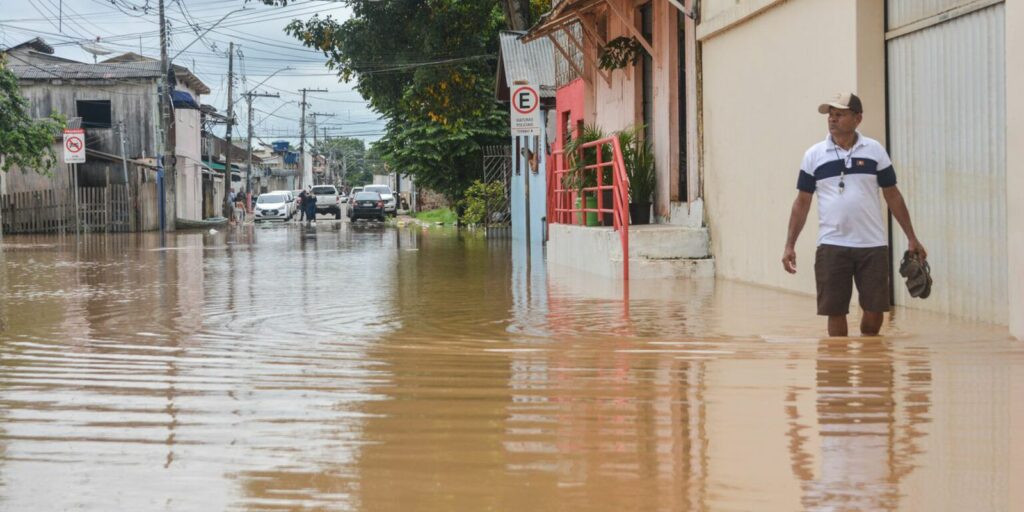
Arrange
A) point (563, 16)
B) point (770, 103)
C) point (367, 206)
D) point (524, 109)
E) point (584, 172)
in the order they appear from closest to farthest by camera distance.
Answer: point (770, 103), point (584, 172), point (563, 16), point (524, 109), point (367, 206)

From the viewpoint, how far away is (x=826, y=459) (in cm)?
476

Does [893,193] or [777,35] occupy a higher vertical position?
[777,35]

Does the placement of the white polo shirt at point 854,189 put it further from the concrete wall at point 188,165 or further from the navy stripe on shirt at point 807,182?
the concrete wall at point 188,165

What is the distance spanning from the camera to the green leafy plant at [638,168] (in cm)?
1797

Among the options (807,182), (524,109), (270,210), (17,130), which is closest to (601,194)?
(524,109)

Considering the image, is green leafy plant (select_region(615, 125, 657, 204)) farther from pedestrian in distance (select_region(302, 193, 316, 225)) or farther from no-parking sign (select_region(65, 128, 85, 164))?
pedestrian in distance (select_region(302, 193, 316, 225))

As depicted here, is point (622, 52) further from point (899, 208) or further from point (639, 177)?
point (899, 208)

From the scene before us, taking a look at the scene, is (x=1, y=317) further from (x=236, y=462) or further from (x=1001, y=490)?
(x=1001, y=490)

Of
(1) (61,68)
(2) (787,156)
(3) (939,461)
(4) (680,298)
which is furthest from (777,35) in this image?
(1) (61,68)

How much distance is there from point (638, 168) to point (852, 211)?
10041 mm

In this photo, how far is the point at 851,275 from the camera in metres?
8.16

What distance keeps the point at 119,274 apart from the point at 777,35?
9.70m

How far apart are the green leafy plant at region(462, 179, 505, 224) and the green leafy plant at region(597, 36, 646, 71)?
71.8 feet

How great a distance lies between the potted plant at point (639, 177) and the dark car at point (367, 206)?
44.8 metres
